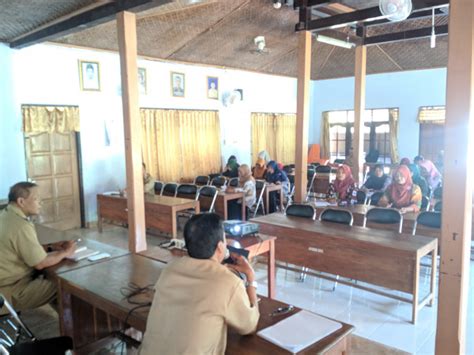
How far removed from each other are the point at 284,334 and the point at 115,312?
96cm

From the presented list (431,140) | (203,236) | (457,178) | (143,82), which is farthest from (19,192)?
(431,140)

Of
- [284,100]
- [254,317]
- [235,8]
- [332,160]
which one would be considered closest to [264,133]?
[284,100]

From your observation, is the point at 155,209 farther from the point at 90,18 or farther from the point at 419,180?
the point at 419,180

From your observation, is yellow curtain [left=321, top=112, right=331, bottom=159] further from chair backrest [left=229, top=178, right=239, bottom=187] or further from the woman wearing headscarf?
chair backrest [left=229, top=178, right=239, bottom=187]

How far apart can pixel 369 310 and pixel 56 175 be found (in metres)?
5.22

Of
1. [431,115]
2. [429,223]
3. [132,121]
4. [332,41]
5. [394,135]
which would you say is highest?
[332,41]

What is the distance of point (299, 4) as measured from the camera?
5465mm

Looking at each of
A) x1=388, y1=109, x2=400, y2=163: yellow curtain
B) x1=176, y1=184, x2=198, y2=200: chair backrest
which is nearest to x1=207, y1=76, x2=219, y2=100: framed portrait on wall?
x1=176, y1=184, x2=198, y2=200: chair backrest

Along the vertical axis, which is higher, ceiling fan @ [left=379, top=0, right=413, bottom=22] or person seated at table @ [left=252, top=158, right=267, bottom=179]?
ceiling fan @ [left=379, top=0, right=413, bottom=22]

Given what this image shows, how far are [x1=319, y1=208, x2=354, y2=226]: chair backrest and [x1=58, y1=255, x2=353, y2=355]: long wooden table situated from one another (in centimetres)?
216

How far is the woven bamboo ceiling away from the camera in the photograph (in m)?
4.78

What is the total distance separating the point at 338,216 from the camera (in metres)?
4.35

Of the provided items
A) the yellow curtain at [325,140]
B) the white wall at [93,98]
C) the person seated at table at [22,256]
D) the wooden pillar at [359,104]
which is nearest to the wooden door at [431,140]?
the yellow curtain at [325,140]

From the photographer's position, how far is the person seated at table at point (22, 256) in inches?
108
